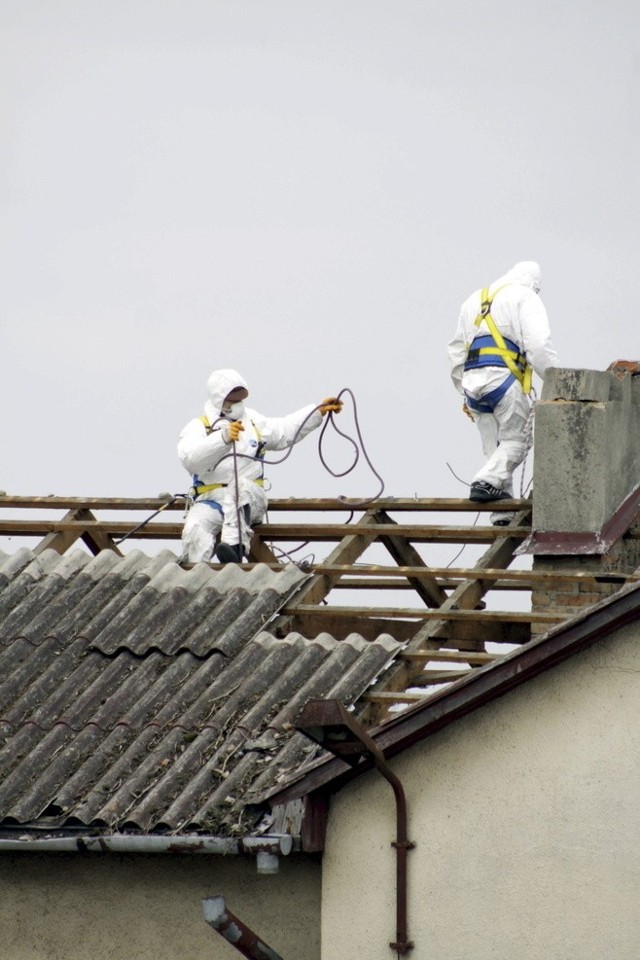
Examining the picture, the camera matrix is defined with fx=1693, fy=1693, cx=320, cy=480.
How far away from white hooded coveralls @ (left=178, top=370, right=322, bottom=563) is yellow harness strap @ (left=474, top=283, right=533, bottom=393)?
1858 mm

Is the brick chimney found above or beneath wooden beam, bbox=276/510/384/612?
above

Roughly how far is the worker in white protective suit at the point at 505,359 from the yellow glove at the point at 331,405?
0.94 meters

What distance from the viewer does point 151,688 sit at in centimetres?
1017

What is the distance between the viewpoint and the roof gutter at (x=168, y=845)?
843 centimetres

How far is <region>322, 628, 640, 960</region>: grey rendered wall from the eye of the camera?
7.91 metres

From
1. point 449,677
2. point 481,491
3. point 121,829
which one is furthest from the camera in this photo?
point 481,491

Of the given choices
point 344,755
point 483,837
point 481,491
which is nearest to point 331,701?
point 344,755

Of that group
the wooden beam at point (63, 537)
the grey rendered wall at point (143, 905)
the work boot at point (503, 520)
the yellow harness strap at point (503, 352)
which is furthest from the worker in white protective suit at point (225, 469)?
the grey rendered wall at point (143, 905)

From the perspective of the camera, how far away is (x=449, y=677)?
1012 centimetres

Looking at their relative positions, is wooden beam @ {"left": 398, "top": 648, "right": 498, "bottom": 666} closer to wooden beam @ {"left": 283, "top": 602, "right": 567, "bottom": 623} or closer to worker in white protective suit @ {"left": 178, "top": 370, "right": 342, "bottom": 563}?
wooden beam @ {"left": 283, "top": 602, "right": 567, "bottom": 623}

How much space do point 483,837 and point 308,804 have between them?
0.90 m

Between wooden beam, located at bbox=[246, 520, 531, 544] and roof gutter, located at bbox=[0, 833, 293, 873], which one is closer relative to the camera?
roof gutter, located at bbox=[0, 833, 293, 873]

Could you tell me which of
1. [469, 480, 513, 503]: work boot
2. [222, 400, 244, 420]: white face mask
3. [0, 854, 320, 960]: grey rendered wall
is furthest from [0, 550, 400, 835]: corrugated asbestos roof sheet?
[469, 480, 513, 503]: work boot

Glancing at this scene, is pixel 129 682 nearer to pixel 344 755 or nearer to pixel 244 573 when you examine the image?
pixel 244 573
